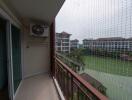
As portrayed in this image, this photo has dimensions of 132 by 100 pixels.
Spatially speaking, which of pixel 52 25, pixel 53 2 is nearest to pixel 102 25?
pixel 53 2

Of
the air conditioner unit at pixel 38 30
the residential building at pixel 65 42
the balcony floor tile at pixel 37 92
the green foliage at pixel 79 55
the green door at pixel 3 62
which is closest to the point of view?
the green foliage at pixel 79 55

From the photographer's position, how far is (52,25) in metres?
4.92

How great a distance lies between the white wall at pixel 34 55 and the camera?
180 inches

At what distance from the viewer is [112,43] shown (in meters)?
1.52

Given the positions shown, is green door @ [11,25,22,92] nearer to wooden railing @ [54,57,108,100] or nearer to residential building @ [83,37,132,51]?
wooden railing @ [54,57,108,100]

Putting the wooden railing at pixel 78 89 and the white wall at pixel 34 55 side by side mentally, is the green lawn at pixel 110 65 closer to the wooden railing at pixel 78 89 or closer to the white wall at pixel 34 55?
the wooden railing at pixel 78 89

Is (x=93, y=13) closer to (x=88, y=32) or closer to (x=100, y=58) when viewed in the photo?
(x=88, y=32)

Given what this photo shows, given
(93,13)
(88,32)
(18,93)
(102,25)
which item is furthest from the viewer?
(18,93)

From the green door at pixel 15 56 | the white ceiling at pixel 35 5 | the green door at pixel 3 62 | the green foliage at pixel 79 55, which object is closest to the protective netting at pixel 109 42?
the green foliage at pixel 79 55

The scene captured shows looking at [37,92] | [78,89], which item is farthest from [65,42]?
[78,89]

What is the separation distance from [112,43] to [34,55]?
3.89 m

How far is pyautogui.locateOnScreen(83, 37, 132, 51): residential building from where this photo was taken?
1.23 m

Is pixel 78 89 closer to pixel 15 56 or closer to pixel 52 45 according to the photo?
pixel 15 56

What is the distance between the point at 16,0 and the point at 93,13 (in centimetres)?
138
